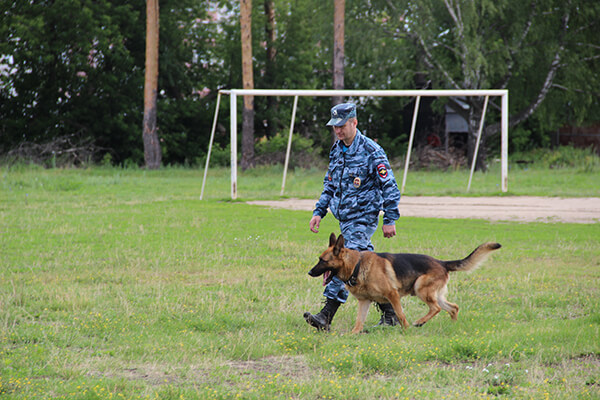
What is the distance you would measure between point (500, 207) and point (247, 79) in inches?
570

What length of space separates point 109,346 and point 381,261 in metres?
2.37

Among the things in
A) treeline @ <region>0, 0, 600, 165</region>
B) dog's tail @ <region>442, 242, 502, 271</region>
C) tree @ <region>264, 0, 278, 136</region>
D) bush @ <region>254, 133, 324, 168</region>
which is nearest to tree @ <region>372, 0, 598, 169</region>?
treeline @ <region>0, 0, 600, 165</region>

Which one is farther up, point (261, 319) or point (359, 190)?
point (359, 190)

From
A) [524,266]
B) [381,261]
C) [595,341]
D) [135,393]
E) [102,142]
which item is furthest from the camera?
[102,142]

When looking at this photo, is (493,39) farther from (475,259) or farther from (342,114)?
(342,114)

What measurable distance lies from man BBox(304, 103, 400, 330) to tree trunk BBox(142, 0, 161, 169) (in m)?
23.0

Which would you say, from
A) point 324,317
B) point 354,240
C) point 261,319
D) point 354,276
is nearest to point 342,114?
point 354,240

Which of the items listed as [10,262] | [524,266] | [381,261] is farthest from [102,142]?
[381,261]

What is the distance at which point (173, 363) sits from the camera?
5.41 metres

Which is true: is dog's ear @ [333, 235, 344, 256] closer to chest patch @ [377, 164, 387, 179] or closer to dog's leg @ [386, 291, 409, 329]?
dog's leg @ [386, 291, 409, 329]

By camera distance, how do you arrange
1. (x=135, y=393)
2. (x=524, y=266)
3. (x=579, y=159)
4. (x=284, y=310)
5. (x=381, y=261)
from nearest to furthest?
1. (x=135, y=393)
2. (x=381, y=261)
3. (x=284, y=310)
4. (x=524, y=266)
5. (x=579, y=159)

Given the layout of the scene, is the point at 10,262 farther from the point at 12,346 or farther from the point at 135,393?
the point at 135,393

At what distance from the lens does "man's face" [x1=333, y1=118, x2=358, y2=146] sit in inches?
250

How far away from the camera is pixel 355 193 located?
6.54m
